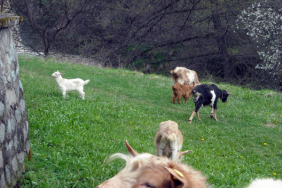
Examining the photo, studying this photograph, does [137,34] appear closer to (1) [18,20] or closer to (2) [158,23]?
(2) [158,23]

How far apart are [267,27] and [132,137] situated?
54.7 ft

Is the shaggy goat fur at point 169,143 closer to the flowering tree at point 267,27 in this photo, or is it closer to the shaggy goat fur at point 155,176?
the shaggy goat fur at point 155,176

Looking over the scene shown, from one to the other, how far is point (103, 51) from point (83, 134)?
81.3 feet

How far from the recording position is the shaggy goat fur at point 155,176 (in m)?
2.02

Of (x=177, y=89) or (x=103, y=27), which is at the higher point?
(x=103, y=27)

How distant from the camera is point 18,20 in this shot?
425cm

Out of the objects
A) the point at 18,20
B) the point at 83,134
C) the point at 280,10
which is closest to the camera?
the point at 18,20

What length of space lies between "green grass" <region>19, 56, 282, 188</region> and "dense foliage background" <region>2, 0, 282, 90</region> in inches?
341

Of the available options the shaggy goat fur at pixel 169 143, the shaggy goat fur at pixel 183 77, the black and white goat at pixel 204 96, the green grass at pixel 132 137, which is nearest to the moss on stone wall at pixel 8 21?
the green grass at pixel 132 137

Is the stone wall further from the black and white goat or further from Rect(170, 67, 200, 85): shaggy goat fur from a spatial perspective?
Rect(170, 67, 200, 85): shaggy goat fur

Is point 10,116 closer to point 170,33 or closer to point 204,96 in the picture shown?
point 204,96

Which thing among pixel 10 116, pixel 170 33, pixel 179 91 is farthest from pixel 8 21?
pixel 170 33

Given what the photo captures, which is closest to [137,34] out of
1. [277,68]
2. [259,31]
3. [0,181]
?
[259,31]

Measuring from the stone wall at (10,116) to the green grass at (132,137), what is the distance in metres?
0.30
